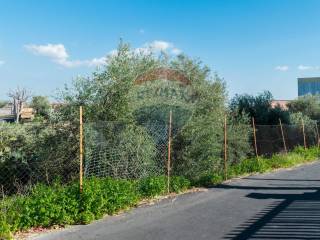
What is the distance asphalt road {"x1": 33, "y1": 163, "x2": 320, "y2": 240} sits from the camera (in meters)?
7.10

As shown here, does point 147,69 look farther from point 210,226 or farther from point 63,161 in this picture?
point 210,226

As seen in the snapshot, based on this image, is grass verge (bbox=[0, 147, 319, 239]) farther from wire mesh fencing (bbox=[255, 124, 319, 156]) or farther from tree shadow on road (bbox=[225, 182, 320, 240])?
wire mesh fencing (bbox=[255, 124, 319, 156])

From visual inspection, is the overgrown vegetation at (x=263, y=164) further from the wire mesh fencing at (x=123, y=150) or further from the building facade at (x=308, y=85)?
the building facade at (x=308, y=85)

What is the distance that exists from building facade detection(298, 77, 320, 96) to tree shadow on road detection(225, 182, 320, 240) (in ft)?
232

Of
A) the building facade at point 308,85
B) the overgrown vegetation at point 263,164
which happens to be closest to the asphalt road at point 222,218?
the overgrown vegetation at point 263,164

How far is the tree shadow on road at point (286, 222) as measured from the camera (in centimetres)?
696

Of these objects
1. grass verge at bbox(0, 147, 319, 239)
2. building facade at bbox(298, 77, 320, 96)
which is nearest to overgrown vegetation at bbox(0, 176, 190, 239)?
grass verge at bbox(0, 147, 319, 239)

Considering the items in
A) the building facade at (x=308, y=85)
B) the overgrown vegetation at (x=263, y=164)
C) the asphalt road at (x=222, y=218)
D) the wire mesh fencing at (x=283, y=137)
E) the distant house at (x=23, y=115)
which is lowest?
the asphalt road at (x=222, y=218)

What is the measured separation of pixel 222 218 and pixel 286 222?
112cm

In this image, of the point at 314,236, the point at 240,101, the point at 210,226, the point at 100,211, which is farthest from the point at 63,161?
the point at 240,101

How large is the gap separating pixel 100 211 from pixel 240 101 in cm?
1568

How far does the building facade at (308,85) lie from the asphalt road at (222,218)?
69.8 meters

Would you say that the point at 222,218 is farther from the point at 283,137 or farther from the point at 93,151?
the point at 283,137

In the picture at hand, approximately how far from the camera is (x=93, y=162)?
981 centimetres
